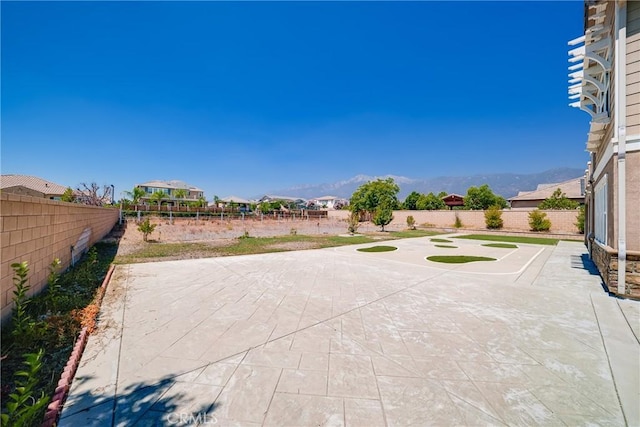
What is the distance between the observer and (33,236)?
13.5 ft

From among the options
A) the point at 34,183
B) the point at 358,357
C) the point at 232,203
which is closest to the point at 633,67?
the point at 358,357

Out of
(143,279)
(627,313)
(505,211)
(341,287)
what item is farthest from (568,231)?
(143,279)

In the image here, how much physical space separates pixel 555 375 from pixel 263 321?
3.32 m

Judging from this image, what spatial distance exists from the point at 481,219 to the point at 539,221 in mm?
4524

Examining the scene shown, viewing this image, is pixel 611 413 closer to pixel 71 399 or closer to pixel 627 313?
pixel 627 313

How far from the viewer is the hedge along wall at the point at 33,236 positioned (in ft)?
10.5

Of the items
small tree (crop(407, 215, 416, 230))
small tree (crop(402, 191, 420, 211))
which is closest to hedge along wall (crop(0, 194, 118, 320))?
small tree (crop(407, 215, 416, 230))

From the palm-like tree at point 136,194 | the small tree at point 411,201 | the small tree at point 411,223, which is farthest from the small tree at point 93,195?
the small tree at point 411,201

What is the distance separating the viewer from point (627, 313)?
13.8ft

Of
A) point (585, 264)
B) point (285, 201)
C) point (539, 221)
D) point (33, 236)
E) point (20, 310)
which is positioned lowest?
point (585, 264)

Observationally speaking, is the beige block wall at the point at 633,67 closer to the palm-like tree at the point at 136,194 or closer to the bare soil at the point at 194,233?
the bare soil at the point at 194,233
